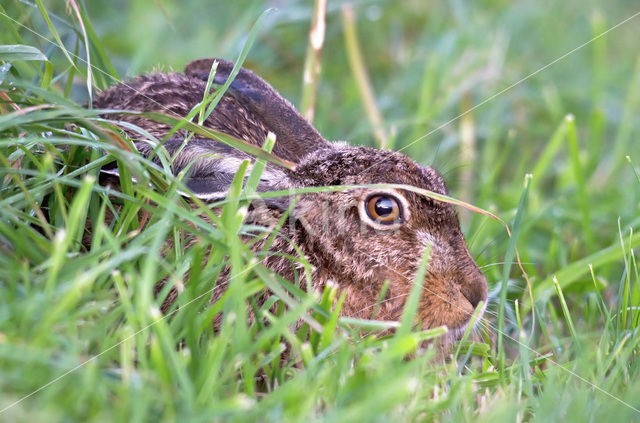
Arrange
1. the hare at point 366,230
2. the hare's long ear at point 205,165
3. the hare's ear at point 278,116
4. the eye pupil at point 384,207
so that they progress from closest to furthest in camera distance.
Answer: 1. the hare's long ear at point 205,165
2. the hare at point 366,230
3. the eye pupil at point 384,207
4. the hare's ear at point 278,116

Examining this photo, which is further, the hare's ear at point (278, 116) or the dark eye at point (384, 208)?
the hare's ear at point (278, 116)

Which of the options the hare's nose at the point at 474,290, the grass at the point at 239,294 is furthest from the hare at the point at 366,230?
the grass at the point at 239,294

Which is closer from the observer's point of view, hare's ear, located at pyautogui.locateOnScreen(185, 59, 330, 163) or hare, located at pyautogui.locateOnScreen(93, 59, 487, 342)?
hare, located at pyautogui.locateOnScreen(93, 59, 487, 342)

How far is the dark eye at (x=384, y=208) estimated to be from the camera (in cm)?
340

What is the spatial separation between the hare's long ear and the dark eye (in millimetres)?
385

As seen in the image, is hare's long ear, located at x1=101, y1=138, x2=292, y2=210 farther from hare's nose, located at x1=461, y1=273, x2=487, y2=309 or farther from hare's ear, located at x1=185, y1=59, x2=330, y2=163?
hare's nose, located at x1=461, y1=273, x2=487, y2=309

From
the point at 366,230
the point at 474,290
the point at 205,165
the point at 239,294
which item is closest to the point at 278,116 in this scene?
the point at 205,165

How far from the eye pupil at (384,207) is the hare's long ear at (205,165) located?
16.2 inches

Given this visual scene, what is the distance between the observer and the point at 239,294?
232 cm

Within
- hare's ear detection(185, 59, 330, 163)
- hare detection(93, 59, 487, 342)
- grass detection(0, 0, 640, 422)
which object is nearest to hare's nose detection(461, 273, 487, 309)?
hare detection(93, 59, 487, 342)

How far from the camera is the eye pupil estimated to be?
3.40 meters

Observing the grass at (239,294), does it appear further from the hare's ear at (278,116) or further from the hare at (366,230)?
the hare's ear at (278,116)

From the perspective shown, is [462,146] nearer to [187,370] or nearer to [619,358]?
[619,358]

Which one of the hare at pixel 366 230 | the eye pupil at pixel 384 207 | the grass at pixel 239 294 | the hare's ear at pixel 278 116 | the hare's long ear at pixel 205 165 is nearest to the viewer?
the grass at pixel 239 294
